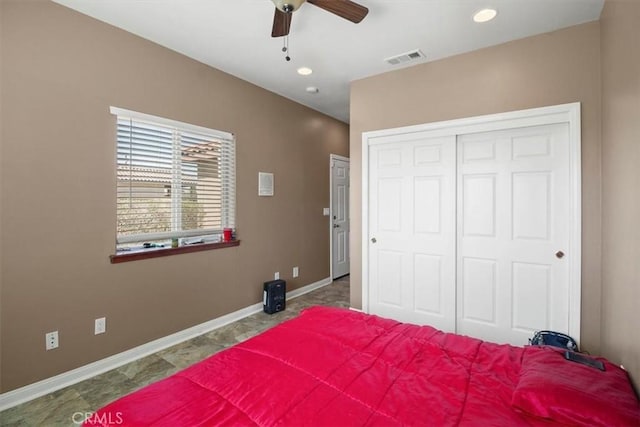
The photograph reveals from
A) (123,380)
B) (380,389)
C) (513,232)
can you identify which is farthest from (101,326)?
(513,232)

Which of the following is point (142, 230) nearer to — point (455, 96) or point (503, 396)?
point (503, 396)

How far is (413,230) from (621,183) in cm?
168

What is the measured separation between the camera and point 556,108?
2.55 metres

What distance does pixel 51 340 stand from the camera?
2.24 metres

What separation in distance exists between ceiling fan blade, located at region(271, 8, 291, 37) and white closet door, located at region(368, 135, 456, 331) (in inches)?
64.2

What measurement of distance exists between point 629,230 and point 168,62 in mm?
3643

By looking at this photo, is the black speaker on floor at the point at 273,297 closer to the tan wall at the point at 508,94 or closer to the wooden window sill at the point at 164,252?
the wooden window sill at the point at 164,252

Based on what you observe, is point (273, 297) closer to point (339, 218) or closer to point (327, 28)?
point (339, 218)

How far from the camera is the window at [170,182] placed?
8.74 feet

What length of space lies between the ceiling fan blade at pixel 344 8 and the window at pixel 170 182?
179 cm

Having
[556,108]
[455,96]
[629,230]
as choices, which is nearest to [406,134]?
[455,96]

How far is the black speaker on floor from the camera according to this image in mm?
3729

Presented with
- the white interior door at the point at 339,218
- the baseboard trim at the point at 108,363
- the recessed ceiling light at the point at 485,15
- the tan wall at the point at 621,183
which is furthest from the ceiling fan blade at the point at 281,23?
the white interior door at the point at 339,218

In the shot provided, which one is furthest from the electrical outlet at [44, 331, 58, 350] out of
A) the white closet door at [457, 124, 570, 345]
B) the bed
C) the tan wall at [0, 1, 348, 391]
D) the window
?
the white closet door at [457, 124, 570, 345]
